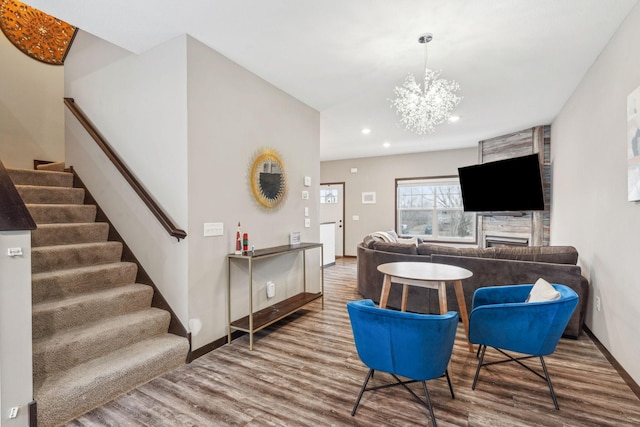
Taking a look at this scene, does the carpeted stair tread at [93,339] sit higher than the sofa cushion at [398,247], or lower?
lower

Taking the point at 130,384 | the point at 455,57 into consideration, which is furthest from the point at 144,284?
the point at 455,57

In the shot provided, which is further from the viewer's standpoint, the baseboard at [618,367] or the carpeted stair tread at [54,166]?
Answer: the carpeted stair tread at [54,166]

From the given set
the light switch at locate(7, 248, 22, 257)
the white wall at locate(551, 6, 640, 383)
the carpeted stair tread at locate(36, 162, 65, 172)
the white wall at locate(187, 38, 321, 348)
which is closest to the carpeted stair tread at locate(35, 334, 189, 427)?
the white wall at locate(187, 38, 321, 348)

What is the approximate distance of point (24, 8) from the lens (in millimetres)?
4379

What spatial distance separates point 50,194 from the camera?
131 inches

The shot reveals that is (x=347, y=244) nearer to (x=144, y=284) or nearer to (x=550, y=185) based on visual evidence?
(x=550, y=185)

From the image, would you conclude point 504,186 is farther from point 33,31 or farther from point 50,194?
point 33,31

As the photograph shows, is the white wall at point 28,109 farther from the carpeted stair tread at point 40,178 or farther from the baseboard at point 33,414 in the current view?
the baseboard at point 33,414

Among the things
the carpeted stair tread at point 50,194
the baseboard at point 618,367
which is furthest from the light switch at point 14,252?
the baseboard at point 618,367

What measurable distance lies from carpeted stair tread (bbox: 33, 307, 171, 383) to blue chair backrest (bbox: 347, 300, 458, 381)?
184 cm

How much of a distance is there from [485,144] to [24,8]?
309 inches

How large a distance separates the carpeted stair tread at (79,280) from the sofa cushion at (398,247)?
2.82 meters

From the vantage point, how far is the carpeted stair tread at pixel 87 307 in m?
2.24

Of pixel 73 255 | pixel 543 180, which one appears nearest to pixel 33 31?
pixel 73 255
